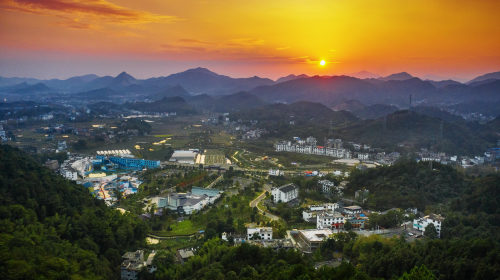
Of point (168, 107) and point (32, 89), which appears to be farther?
point (32, 89)

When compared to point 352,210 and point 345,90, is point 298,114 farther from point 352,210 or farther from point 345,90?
point 345,90

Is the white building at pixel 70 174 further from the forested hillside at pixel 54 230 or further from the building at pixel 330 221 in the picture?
the building at pixel 330 221

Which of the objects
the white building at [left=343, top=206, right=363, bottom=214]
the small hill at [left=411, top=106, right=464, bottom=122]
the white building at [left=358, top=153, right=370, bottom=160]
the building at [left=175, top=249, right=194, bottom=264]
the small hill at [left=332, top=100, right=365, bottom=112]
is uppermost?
the small hill at [left=332, top=100, right=365, bottom=112]

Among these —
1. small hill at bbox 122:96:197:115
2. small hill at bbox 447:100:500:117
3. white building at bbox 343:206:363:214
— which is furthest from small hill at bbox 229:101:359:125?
white building at bbox 343:206:363:214

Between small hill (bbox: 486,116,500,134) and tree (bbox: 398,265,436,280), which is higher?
small hill (bbox: 486,116,500,134)

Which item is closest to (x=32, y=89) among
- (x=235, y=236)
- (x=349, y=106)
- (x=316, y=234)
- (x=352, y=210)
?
(x=349, y=106)

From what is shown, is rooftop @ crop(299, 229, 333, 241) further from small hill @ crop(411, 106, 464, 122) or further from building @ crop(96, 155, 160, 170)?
small hill @ crop(411, 106, 464, 122)

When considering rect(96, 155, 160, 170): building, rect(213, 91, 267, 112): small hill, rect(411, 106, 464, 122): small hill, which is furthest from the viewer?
rect(213, 91, 267, 112): small hill
